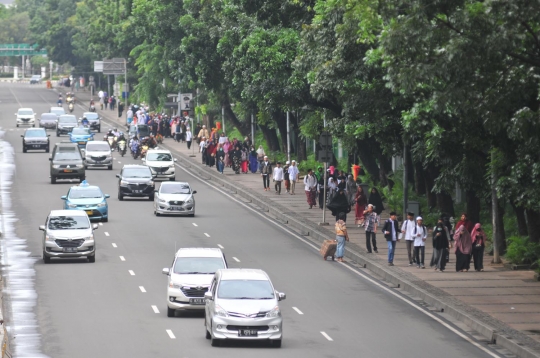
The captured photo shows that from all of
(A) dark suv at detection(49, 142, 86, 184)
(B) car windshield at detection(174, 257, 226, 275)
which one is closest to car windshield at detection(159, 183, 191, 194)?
(A) dark suv at detection(49, 142, 86, 184)

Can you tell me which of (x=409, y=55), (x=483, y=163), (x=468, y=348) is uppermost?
(x=409, y=55)

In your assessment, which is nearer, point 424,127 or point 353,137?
point 424,127

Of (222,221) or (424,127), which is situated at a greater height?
(424,127)

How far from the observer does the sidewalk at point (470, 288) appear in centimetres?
2594

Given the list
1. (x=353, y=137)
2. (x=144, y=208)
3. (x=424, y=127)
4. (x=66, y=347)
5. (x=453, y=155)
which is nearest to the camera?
(x=66, y=347)

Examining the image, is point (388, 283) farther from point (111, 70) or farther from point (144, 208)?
point (111, 70)

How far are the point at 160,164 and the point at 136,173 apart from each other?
796cm

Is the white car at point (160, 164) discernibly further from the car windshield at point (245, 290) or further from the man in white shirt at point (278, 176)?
the car windshield at point (245, 290)

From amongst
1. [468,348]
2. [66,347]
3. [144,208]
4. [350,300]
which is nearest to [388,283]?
[350,300]

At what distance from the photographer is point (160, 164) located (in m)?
61.5

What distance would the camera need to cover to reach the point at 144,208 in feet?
167

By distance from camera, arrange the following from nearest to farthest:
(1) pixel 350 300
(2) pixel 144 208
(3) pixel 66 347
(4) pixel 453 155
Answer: (3) pixel 66 347, (1) pixel 350 300, (4) pixel 453 155, (2) pixel 144 208

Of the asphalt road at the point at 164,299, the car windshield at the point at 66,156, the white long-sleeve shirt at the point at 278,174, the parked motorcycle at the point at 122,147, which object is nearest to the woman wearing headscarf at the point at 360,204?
the asphalt road at the point at 164,299

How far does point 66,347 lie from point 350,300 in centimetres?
859
